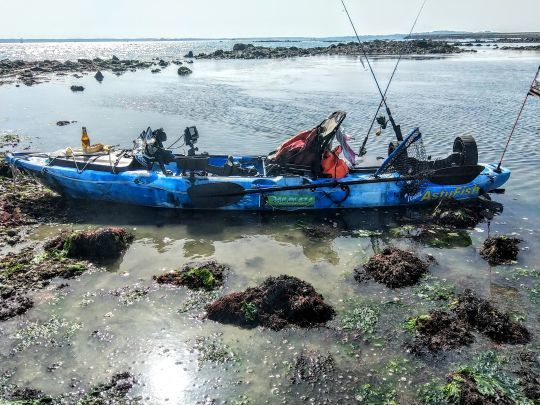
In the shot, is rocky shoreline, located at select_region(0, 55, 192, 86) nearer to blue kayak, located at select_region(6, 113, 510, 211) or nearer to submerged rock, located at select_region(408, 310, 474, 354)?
blue kayak, located at select_region(6, 113, 510, 211)

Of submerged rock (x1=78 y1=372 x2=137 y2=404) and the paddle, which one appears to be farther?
the paddle

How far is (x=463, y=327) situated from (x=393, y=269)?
2071 mm

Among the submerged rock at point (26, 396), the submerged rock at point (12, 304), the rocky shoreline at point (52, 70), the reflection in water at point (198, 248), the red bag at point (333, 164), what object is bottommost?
the rocky shoreline at point (52, 70)

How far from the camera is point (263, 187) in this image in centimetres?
1316

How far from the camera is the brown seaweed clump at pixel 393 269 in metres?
9.80

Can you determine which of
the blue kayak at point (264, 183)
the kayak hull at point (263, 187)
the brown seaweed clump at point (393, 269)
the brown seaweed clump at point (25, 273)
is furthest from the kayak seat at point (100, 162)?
the brown seaweed clump at point (393, 269)

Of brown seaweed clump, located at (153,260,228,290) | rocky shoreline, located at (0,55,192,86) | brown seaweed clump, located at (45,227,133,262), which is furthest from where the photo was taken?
rocky shoreline, located at (0,55,192,86)

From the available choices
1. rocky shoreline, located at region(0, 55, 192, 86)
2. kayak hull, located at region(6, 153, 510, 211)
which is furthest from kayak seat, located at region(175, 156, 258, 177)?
rocky shoreline, located at region(0, 55, 192, 86)

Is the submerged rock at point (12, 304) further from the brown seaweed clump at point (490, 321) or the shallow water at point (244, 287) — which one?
the brown seaweed clump at point (490, 321)

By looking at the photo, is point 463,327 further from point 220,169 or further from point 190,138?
point 190,138

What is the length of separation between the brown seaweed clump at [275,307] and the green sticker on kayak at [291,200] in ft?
14.8

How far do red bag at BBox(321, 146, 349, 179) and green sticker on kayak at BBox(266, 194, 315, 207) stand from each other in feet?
2.85

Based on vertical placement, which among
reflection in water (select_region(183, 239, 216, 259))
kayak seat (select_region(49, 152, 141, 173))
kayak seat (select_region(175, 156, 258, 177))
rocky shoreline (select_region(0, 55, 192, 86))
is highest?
kayak seat (select_region(49, 152, 141, 173))

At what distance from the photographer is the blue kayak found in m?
13.2
